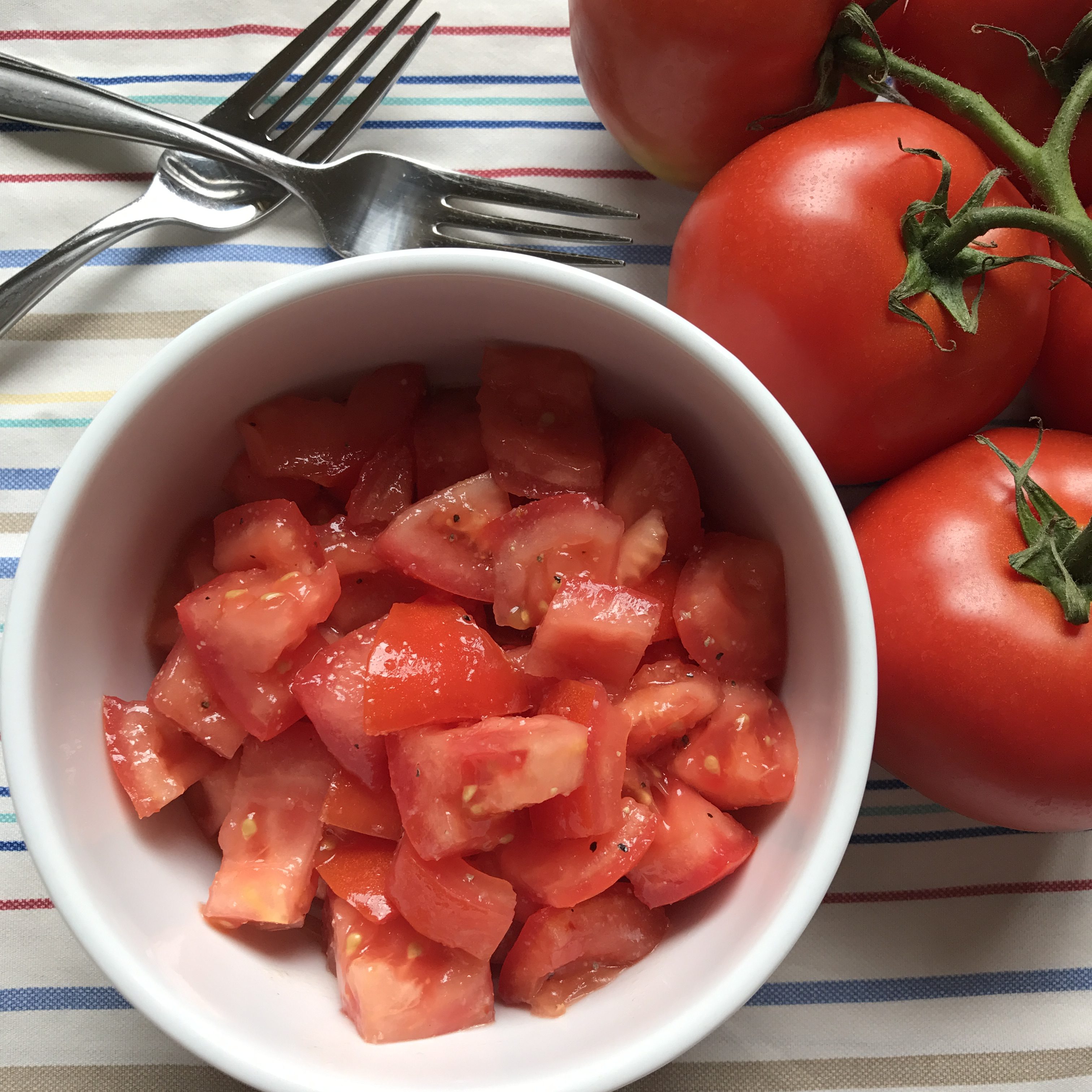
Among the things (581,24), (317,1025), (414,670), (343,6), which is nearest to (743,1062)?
(317,1025)

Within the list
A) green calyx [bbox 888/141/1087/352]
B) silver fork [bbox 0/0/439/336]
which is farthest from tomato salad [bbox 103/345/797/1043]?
silver fork [bbox 0/0/439/336]

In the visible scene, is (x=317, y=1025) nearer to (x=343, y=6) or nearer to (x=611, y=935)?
(x=611, y=935)

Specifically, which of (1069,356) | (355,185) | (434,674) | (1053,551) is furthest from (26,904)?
(1069,356)

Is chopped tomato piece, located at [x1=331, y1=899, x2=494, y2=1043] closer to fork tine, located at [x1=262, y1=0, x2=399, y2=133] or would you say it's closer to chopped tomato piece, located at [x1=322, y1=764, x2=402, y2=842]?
chopped tomato piece, located at [x1=322, y1=764, x2=402, y2=842]

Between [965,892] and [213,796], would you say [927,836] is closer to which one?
[965,892]

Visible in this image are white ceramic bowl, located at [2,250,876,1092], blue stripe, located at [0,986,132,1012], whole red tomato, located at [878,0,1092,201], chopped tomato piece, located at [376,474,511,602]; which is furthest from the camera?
blue stripe, located at [0,986,132,1012]

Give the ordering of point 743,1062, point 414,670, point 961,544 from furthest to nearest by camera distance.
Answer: point 743,1062 → point 961,544 → point 414,670

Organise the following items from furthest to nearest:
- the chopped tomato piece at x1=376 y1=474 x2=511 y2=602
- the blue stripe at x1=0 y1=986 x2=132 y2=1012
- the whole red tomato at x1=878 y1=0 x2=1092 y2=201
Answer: the blue stripe at x1=0 y1=986 x2=132 y2=1012 → the whole red tomato at x1=878 y1=0 x2=1092 y2=201 → the chopped tomato piece at x1=376 y1=474 x2=511 y2=602
